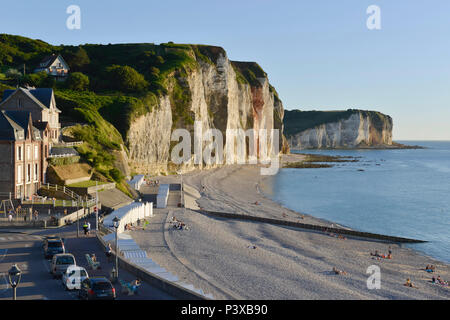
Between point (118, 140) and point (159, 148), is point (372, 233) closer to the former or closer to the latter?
point (118, 140)

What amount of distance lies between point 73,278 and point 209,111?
108 meters

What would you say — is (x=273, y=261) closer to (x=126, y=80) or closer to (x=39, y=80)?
(x=126, y=80)

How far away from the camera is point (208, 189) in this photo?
79.4m

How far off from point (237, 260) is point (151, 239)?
24.8 ft

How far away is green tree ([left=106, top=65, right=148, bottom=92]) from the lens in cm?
9075

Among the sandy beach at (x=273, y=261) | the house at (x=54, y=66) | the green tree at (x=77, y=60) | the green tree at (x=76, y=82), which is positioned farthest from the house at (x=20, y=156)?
the green tree at (x=77, y=60)

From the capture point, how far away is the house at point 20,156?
4097 centimetres

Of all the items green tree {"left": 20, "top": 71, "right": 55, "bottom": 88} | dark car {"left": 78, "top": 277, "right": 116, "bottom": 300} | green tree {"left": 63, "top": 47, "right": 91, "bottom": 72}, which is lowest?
dark car {"left": 78, "top": 277, "right": 116, "bottom": 300}

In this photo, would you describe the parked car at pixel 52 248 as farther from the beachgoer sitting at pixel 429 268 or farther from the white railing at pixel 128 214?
the beachgoer sitting at pixel 429 268

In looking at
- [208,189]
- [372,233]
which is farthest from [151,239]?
[208,189]

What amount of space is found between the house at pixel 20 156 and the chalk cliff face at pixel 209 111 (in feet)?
93.9

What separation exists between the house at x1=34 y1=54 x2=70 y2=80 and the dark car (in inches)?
3322

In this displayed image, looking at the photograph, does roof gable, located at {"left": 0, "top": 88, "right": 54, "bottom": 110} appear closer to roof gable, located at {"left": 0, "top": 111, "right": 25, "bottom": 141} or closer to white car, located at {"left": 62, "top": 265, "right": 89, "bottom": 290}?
roof gable, located at {"left": 0, "top": 111, "right": 25, "bottom": 141}

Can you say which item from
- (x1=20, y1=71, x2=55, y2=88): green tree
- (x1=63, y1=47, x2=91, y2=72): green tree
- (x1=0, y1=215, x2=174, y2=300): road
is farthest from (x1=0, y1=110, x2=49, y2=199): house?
(x1=63, y1=47, x2=91, y2=72): green tree
